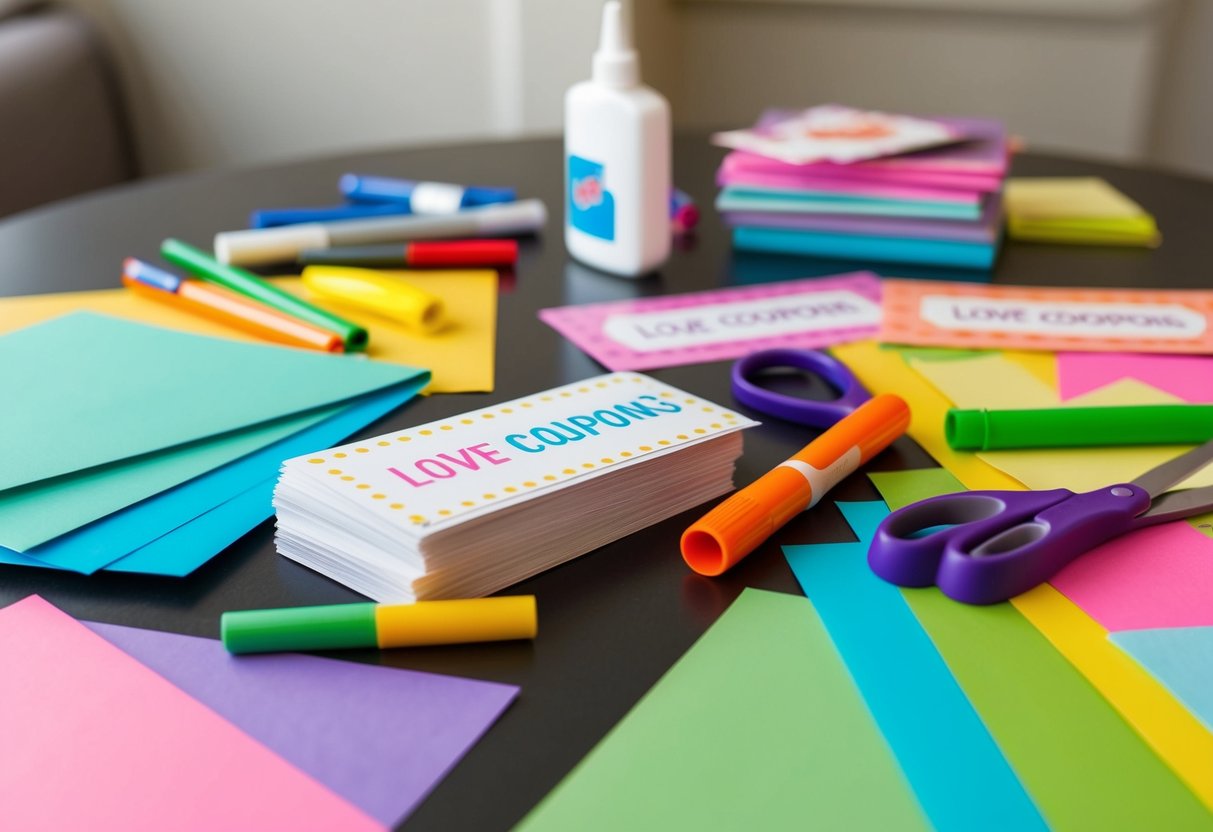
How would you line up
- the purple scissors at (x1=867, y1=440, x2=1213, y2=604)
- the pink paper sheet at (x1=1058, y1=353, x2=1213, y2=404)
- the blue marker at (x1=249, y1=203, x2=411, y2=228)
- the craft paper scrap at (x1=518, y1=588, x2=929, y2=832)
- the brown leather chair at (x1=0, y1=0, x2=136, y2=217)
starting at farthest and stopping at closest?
the brown leather chair at (x1=0, y1=0, x2=136, y2=217) → the blue marker at (x1=249, y1=203, x2=411, y2=228) → the pink paper sheet at (x1=1058, y1=353, x2=1213, y2=404) → the purple scissors at (x1=867, y1=440, x2=1213, y2=604) → the craft paper scrap at (x1=518, y1=588, x2=929, y2=832)

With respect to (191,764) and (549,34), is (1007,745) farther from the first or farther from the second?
(549,34)

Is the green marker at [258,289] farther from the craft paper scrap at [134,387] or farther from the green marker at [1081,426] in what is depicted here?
the green marker at [1081,426]

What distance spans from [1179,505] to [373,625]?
353 millimetres

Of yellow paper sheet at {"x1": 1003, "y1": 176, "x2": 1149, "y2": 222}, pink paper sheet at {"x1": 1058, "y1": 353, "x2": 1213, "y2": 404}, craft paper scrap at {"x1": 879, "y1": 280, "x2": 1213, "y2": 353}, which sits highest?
yellow paper sheet at {"x1": 1003, "y1": 176, "x2": 1149, "y2": 222}

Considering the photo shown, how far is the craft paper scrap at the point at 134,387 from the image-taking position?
1.90 feet

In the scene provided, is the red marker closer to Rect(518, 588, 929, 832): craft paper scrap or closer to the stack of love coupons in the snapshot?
the stack of love coupons

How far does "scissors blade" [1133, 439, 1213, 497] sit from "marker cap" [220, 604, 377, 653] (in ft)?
1.14

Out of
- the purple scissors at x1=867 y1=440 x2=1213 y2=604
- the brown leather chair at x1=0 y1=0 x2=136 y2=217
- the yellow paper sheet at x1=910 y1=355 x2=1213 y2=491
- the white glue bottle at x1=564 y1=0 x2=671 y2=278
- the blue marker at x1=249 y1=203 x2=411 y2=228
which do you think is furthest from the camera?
the brown leather chair at x1=0 y1=0 x2=136 y2=217

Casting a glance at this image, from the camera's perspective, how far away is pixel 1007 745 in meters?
0.40

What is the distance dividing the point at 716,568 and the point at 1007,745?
14 centimetres

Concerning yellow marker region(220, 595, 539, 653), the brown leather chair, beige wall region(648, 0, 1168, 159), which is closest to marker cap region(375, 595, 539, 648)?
yellow marker region(220, 595, 539, 653)

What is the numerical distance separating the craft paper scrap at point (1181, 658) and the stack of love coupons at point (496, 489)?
19 centimetres

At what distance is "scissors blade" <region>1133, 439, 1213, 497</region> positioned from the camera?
545 millimetres

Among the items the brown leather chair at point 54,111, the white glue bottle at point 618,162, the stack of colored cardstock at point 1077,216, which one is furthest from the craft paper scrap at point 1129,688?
the brown leather chair at point 54,111
